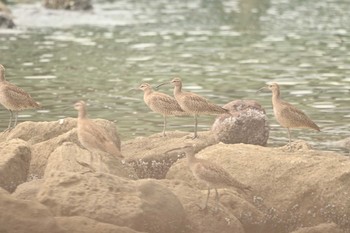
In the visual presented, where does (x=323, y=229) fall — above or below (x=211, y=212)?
below

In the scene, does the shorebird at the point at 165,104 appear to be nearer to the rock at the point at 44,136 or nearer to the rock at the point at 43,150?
the rock at the point at 44,136

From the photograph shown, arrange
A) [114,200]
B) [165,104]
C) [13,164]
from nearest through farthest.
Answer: [114,200] < [13,164] < [165,104]

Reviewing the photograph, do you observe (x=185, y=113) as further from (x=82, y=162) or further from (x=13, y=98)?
(x=82, y=162)

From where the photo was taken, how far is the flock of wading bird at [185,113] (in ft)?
70.2

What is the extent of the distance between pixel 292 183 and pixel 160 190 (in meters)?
3.34

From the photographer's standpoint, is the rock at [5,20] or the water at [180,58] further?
the rock at [5,20]

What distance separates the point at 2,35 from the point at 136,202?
153ft

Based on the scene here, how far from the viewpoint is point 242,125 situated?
90.8ft

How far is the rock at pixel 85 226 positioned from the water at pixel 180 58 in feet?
41.9

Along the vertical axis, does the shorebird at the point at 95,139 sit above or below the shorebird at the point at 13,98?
above

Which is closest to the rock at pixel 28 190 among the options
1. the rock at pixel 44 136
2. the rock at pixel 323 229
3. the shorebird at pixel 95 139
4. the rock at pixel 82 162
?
the rock at pixel 82 162

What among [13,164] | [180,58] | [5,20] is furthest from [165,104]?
[5,20]

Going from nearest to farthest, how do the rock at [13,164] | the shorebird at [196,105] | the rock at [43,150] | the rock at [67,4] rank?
the rock at [13,164], the rock at [43,150], the shorebird at [196,105], the rock at [67,4]

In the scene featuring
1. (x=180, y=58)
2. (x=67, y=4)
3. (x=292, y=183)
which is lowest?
(x=67, y=4)
